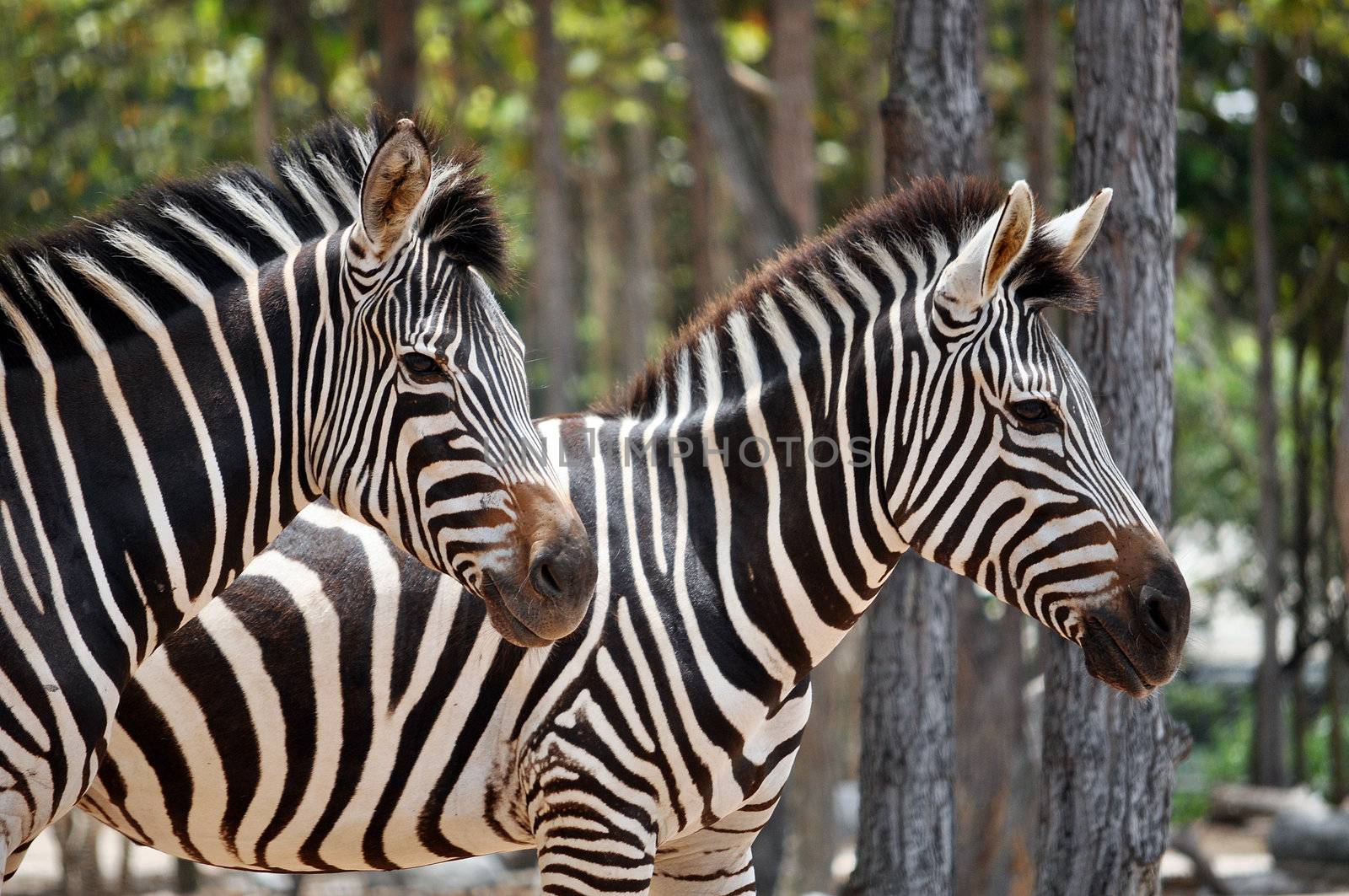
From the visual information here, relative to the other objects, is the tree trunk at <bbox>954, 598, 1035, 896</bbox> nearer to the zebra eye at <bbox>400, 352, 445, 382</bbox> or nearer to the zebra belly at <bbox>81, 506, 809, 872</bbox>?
the zebra belly at <bbox>81, 506, 809, 872</bbox>

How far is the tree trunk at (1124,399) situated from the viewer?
4.44 meters

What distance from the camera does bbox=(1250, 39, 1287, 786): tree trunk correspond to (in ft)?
35.0

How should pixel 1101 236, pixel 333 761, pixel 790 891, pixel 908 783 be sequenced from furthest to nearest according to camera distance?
pixel 790 891
pixel 908 783
pixel 1101 236
pixel 333 761

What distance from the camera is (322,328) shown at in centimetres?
304

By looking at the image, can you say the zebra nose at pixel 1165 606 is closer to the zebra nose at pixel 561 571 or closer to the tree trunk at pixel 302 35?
the zebra nose at pixel 561 571

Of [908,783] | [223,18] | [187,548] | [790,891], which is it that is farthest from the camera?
[223,18]

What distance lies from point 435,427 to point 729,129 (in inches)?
159

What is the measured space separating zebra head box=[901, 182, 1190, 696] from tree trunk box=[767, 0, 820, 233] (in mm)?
4754

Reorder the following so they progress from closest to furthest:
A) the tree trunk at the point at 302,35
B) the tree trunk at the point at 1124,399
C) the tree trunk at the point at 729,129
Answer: the tree trunk at the point at 1124,399 < the tree trunk at the point at 729,129 < the tree trunk at the point at 302,35

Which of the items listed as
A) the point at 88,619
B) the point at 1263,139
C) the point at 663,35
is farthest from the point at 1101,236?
the point at 663,35

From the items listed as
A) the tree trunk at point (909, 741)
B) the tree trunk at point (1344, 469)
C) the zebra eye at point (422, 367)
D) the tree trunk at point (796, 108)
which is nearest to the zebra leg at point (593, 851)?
the zebra eye at point (422, 367)

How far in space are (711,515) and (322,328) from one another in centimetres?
123

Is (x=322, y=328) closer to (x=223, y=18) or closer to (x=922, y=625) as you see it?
(x=922, y=625)

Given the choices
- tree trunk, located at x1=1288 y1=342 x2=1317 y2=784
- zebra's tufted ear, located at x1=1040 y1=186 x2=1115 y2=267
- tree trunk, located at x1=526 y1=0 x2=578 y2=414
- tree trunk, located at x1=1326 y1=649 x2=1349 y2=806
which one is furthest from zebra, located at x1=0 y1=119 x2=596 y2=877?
tree trunk, located at x1=1288 y1=342 x2=1317 y2=784
